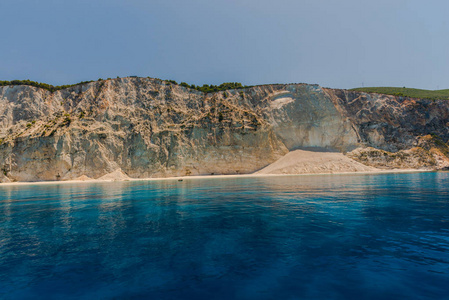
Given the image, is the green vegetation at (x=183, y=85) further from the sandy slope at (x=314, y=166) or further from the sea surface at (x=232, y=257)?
the sea surface at (x=232, y=257)

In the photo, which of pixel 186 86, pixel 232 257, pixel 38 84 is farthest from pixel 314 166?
pixel 38 84

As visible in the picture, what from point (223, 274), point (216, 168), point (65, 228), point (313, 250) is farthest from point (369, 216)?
point (216, 168)

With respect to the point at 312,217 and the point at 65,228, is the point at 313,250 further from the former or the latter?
the point at 65,228

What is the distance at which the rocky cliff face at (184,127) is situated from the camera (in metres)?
54.2

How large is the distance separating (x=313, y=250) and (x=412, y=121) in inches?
3285

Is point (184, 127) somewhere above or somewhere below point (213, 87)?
below

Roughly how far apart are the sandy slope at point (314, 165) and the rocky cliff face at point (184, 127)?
325 centimetres

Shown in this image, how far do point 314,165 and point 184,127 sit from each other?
34.2 m

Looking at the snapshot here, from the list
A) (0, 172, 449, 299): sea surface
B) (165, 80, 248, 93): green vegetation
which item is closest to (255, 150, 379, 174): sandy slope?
(165, 80, 248, 93): green vegetation

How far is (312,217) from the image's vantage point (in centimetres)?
1145

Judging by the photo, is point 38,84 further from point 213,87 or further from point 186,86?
point 213,87

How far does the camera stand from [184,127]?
212ft

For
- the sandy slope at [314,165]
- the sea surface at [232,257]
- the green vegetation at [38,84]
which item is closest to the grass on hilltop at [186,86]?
the green vegetation at [38,84]

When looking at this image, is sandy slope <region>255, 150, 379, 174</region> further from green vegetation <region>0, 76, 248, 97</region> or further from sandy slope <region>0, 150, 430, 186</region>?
green vegetation <region>0, 76, 248, 97</region>
